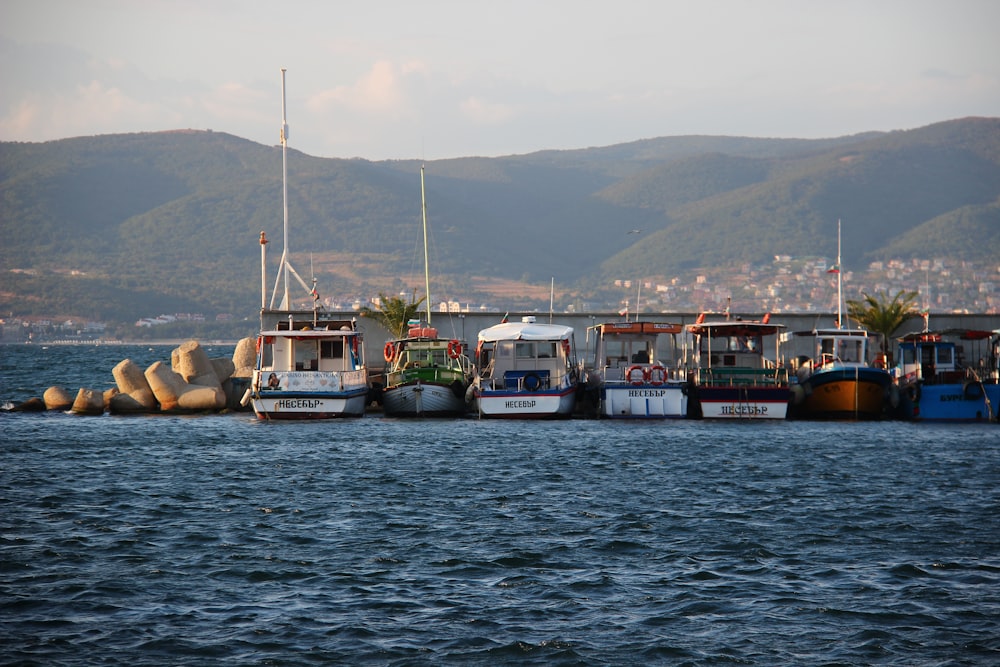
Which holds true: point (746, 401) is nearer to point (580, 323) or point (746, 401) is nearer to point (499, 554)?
point (580, 323)

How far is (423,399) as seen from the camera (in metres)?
38.5

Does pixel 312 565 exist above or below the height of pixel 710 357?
below

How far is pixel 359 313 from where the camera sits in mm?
48219

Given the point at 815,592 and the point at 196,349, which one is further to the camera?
the point at 196,349

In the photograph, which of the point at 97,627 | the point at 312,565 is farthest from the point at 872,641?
the point at 97,627

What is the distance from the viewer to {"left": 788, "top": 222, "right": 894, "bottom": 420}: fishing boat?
3872 cm

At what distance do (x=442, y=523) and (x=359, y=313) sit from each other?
28.8 meters

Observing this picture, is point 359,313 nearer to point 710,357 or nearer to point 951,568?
point 710,357

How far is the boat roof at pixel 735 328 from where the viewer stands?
1585 inches

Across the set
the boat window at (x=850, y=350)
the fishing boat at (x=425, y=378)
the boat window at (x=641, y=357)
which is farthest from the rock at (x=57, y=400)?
the boat window at (x=850, y=350)

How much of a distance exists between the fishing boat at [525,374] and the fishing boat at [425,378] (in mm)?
798

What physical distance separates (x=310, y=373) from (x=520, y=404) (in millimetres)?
6890

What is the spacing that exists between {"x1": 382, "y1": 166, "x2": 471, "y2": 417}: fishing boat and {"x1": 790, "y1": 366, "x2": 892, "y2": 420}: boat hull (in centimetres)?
1186

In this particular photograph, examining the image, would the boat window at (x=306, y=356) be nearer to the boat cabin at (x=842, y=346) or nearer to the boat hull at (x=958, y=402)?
the boat cabin at (x=842, y=346)
